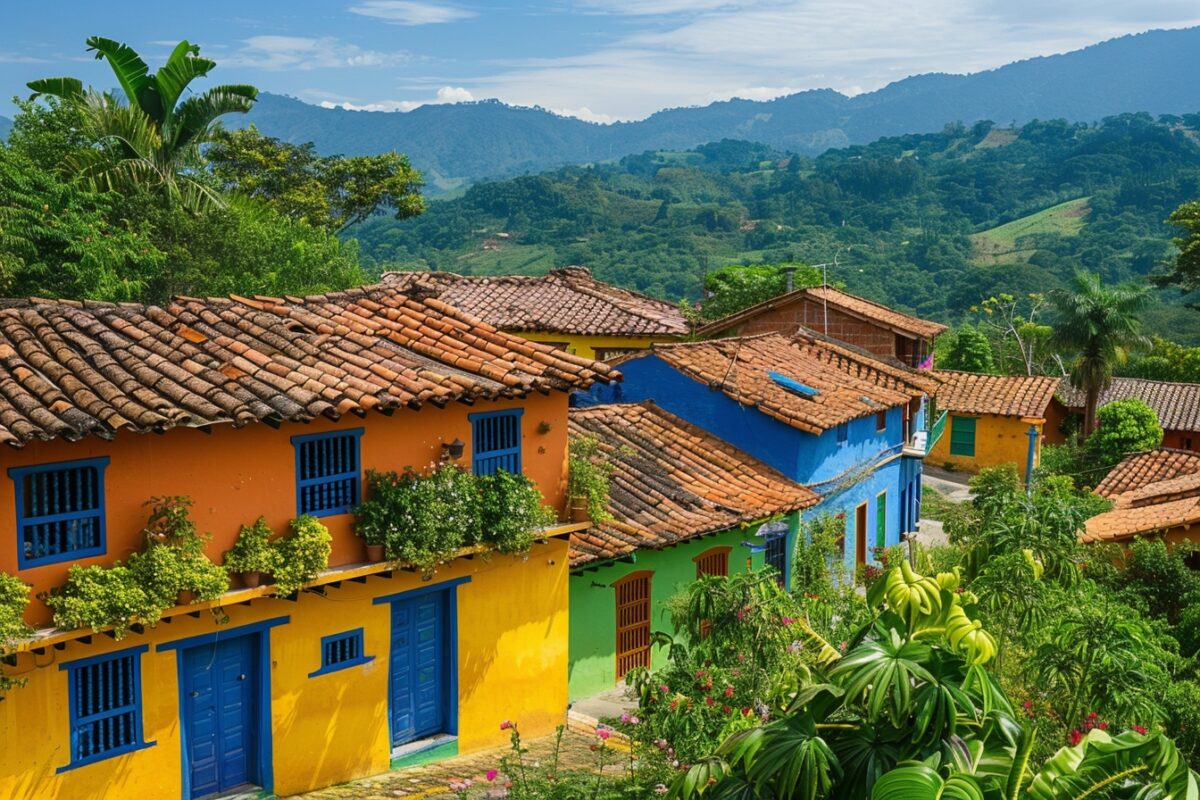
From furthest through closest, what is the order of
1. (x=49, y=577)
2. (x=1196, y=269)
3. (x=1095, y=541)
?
(x=1196, y=269)
(x=1095, y=541)
(x=49, y=577)

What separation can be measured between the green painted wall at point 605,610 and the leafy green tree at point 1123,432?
25.6 meters

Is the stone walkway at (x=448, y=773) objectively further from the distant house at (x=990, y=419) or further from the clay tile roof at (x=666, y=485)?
the distant house at (x=990, y=419)

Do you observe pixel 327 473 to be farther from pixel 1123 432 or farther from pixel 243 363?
pixel 1123 432

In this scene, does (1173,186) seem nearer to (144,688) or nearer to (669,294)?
(669,294)

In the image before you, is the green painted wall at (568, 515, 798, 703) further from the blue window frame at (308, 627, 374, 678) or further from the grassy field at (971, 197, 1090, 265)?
the grassy field at (971, 197, 1090, 265)

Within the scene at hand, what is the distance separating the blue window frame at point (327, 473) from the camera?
12008 mm

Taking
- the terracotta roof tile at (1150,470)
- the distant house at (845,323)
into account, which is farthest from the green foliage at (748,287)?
the terracotta roof tile at (1150,470)

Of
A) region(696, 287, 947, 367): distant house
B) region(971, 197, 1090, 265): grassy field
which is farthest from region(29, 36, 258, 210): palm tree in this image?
region(971, 197, 1090, 265): grassy field

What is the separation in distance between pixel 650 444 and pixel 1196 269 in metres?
38.6

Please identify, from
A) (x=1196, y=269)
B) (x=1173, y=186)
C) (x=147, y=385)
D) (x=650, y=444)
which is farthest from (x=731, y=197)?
(x=147, y=385)

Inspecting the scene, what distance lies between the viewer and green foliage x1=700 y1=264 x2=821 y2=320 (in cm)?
3716

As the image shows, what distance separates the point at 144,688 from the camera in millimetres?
11023

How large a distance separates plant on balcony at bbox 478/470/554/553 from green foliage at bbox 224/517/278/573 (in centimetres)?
255

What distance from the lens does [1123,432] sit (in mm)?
39250
